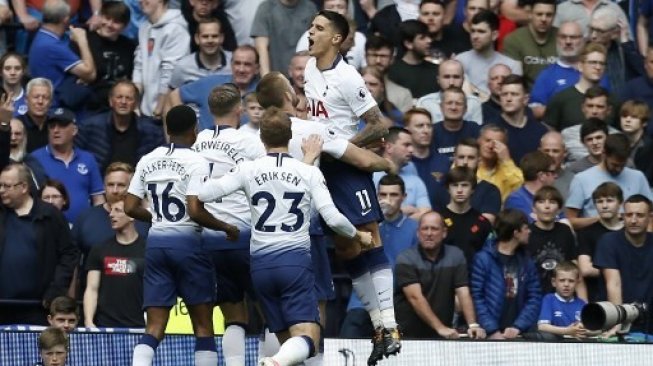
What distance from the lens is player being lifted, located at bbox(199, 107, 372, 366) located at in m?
14.8

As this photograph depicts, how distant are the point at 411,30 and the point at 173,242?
7.30 metres

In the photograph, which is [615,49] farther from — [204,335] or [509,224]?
[204,335]

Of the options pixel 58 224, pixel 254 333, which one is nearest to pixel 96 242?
pixel 58 224

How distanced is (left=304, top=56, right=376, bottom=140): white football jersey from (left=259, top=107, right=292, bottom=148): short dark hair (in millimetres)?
1004

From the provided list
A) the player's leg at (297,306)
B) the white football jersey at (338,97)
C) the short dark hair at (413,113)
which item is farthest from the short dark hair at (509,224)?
the player's leg at (297,306)

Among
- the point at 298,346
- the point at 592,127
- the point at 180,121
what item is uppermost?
the point at 592,127

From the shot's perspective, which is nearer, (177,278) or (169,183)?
(169,183)

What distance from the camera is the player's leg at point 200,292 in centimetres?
1577

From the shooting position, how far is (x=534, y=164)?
20.3 m

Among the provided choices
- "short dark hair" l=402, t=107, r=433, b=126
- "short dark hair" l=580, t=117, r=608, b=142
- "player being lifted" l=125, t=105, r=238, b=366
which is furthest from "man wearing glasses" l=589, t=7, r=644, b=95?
"player being lifted" l=125, t=105, r=238, b=366

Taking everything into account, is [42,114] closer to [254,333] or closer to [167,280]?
[254,333]

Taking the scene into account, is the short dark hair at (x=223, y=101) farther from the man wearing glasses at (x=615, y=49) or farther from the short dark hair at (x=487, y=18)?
the man wearing glasses at (x=615, y=49)

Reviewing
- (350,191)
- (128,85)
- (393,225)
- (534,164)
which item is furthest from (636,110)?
(350,191)

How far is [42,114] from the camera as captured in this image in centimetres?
2089
